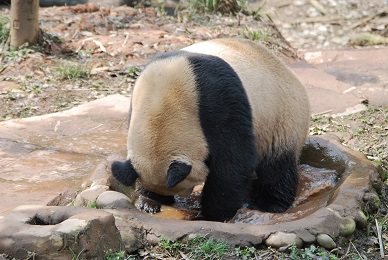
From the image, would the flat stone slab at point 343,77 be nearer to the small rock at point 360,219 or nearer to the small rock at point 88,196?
the small rock at point 360,219

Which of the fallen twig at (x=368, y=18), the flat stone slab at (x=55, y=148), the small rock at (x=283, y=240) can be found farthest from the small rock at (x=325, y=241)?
the fallen twig at (x=368, y=18)

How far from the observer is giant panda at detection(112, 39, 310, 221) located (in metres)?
4.81

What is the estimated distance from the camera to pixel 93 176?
5.39 m

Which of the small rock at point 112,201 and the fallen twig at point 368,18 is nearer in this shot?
the small rock at point 112,201

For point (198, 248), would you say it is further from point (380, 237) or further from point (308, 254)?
point (380, 237)

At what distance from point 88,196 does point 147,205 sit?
0.81m

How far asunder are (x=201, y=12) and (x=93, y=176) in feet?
24.2

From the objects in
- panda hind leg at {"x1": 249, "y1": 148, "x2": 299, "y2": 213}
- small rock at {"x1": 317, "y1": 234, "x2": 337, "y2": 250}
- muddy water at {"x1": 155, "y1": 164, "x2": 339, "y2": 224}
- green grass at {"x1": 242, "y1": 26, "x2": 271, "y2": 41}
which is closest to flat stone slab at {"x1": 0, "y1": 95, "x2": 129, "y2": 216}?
muddy water at {"x1": 155, "y1": 164, "x2": 339, "y2": 224}

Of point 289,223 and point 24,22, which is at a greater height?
point 24,22

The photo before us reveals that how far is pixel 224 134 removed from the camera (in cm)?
497

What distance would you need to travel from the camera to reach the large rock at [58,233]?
3842 millimetres

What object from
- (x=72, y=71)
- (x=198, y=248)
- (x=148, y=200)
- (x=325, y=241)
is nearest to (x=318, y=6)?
(x=72, y=71)

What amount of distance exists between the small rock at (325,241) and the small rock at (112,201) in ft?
4.68

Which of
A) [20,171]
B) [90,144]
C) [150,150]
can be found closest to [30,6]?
[90,144]
